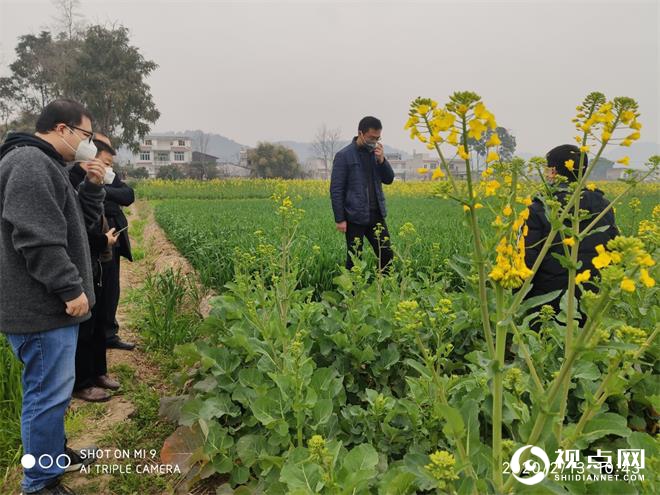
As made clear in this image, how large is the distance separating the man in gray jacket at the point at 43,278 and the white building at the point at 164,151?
8424 centimetres

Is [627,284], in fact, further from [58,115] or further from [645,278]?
[58,115]

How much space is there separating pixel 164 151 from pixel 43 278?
8898cm

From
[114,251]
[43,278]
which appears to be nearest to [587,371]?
[43,278]

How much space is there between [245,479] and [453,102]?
75.5 inches

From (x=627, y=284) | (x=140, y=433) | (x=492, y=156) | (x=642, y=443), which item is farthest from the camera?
(x=140, y=433)

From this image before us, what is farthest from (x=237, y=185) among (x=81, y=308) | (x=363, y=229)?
(x=81, y=308)

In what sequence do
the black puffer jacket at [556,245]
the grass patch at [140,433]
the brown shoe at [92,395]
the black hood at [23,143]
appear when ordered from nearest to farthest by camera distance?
the black hood at [23,143] → the grass patch at [140,433] → the black puffer jacket at [556,245] → the brown shoe at [92,395]

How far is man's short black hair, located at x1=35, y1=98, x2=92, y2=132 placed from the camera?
7.72 feet

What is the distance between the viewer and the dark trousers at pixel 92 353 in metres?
3.23

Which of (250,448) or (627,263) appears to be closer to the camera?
(627,263)

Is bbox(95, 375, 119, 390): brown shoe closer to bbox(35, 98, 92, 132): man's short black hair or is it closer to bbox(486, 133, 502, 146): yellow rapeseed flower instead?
bbox(35, 98, 92, 132): man's short black hair

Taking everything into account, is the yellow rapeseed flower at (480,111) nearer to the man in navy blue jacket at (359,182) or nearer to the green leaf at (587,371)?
the green leaf at (587,371)

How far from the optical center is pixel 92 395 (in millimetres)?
3242

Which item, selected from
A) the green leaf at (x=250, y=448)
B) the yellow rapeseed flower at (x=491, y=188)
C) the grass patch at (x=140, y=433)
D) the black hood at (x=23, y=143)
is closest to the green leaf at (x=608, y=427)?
the yellow rapeseed flower at (x=491, y=188)
